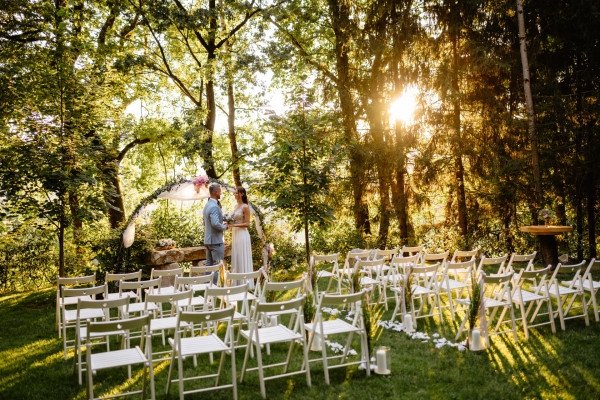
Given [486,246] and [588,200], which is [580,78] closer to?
[588,200]

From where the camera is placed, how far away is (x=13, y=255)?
9641 millimetres

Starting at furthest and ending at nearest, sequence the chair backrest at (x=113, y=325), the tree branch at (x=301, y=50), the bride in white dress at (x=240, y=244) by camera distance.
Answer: the tree branch at (x=301, y=50) → the bride in white dress at (x=240, y=244) → the chair backrest at (x=113, y=325)

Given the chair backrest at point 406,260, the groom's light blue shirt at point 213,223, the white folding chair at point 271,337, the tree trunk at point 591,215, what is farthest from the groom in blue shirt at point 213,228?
the tree trunk at point 591,215

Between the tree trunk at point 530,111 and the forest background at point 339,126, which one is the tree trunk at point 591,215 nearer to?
the forest background at point 339,126

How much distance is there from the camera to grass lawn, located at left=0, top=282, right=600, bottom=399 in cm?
364

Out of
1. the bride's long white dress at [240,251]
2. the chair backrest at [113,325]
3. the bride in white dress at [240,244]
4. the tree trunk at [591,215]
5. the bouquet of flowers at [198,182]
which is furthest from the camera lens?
the tree trunk at [591,215]

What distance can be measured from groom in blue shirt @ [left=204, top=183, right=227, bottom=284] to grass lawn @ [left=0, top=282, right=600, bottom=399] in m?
2.80

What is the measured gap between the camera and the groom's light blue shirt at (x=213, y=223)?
7.33 meters

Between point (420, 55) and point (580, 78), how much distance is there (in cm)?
386

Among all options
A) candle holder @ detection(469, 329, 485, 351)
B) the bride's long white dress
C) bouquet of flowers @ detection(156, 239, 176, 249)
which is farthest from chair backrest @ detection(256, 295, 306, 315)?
bouquet of flowers @ detection(156, 239, 176, 249)

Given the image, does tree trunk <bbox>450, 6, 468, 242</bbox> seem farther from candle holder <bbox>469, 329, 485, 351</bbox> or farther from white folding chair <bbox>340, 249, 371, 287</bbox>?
candle holder <bbox>469, 329, 485, 351</bbox>

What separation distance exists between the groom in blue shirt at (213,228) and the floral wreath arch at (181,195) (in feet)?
4.75

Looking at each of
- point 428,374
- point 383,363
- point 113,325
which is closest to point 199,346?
point 113,325

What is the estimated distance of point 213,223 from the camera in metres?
7.32
